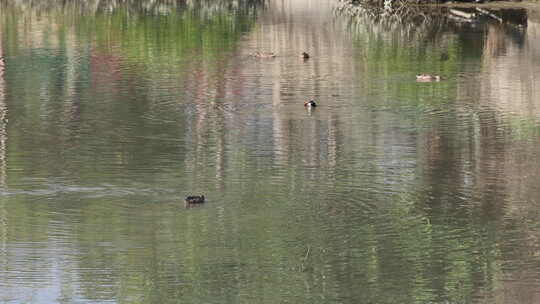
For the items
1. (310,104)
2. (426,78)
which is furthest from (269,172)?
(426,78)

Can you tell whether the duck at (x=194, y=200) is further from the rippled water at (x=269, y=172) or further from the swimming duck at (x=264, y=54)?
the swimming duck at (x=264, y=54)

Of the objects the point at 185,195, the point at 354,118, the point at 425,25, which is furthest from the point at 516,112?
the point at 425,25

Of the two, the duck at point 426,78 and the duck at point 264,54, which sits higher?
the duck at point 264,54

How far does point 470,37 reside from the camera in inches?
1625

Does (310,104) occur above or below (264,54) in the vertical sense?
below

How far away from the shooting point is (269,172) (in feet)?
67.6

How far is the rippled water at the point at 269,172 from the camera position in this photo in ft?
49.6

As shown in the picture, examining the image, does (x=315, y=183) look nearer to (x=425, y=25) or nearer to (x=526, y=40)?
(x=526, y=40)

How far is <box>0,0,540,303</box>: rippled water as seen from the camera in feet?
49.6

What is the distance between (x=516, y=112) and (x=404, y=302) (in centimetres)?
1302

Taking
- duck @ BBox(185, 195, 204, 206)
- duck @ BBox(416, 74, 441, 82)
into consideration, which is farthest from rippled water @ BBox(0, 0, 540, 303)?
duck @ BBox(416, 74, 441, 82)

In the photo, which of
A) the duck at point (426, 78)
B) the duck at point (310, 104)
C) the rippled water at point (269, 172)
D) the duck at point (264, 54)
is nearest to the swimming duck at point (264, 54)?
the duck at point (264, 54)

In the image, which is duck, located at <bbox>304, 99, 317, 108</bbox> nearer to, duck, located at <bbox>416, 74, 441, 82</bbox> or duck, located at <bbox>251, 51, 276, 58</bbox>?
duck, located at <bbox>416, 74, 441, 82</bbox>

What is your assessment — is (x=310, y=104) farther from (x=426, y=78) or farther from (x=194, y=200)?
(x=194, y=200)
